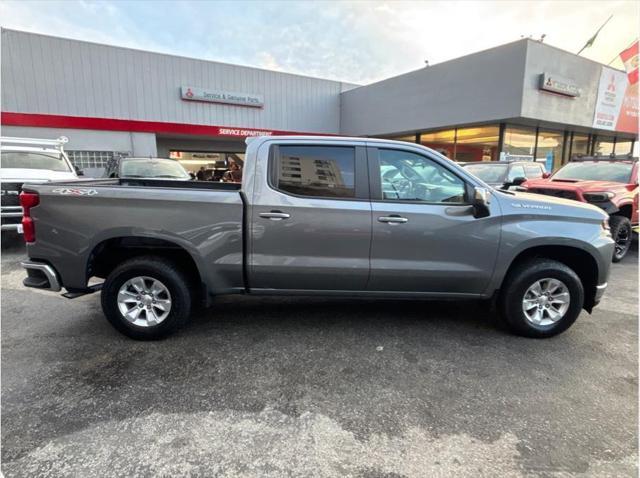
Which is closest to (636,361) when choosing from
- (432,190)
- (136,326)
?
(432,190)

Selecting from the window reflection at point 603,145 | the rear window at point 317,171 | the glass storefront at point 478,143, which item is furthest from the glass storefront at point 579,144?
the rear window at point 317,171

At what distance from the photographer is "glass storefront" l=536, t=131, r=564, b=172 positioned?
707 inches

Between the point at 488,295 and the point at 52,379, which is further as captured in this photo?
the point at 488,295

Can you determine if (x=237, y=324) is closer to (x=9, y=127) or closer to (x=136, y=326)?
(x=136, y=326)

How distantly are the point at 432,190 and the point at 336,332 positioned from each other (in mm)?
1734

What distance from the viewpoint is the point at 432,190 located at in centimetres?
359

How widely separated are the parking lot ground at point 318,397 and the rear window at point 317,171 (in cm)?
147

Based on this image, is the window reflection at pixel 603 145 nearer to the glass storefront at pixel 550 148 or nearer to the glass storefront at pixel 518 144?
the glass storefront at pixel 550 148

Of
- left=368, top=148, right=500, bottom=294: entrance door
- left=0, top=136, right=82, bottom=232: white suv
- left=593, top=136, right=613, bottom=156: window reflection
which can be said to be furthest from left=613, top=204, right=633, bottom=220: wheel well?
left=593, top=136, right=613, bottom=156: window reflection

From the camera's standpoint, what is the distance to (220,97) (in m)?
19.7

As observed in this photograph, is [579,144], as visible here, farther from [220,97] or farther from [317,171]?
[317,171]

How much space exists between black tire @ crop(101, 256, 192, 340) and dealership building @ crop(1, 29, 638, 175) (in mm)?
14619

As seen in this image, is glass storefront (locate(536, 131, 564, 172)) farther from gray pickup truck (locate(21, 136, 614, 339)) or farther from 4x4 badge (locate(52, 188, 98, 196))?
4x4 badge (locate(52, 188, 98, 196))

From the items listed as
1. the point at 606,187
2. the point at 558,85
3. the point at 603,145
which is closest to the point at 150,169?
the point at 606,187
